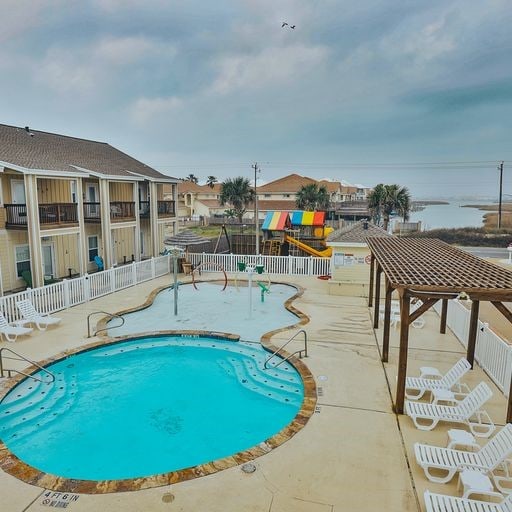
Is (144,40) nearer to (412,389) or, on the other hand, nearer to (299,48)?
(299,48)

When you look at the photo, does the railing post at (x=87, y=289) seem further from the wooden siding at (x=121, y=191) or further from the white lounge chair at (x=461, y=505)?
the white lounge chair at (x=461, y=505)

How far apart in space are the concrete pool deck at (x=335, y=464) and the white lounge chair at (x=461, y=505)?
382 millimetres

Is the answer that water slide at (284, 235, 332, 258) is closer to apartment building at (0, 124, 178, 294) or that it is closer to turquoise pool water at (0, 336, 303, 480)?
apartment building at (0, 124, 178, 294)

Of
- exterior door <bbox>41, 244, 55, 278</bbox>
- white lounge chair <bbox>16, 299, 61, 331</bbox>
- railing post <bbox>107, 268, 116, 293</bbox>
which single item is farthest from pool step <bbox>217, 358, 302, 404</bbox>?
exterior door <bbox>41, 244, 55, 278</bbox>

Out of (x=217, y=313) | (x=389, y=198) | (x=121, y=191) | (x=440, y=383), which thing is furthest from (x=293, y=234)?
(x=440, y=383)

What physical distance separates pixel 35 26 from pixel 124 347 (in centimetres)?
1341

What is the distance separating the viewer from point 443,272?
7.86m

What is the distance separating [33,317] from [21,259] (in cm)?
627

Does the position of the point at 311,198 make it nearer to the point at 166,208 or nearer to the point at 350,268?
the point at 166,208

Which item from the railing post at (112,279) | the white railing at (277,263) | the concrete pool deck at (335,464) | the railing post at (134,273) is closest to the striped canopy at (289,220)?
the white railing at (277,263)

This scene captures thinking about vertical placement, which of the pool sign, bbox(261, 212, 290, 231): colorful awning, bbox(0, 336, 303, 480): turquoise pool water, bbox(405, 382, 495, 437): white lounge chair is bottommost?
bbox(0, 336, 303, 480): turquoise pool water

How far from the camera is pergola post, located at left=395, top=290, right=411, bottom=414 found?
7.04m

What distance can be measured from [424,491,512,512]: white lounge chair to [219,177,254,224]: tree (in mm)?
45680

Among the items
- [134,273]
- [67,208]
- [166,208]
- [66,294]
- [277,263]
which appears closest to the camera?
[66,294]
